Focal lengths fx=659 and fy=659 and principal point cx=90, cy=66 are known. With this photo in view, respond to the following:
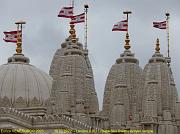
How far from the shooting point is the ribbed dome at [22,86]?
83250mm

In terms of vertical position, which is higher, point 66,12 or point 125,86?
point 66,12

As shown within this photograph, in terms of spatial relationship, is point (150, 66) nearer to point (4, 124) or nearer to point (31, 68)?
point (31, 68)

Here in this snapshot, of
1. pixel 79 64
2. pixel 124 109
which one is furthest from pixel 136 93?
pixel 79 64

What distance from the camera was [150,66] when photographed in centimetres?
8569

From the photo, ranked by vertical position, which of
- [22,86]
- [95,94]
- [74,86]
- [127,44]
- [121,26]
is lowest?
[95,94]

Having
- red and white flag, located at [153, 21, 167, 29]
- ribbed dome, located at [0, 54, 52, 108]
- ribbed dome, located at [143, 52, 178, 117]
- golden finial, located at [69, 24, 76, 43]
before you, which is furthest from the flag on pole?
red and white flag, located at [153, 21, 167, 29]

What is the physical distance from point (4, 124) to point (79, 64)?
16327 mm

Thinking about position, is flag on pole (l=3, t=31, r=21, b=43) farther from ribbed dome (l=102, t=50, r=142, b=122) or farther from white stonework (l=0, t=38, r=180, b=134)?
ribbed dome (l=102, t=50, r=142, b=122)

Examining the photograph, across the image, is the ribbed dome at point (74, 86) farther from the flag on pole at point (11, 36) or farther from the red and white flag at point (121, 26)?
the flag on pole at point (11, 36)

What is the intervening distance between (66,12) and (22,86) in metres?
11.0

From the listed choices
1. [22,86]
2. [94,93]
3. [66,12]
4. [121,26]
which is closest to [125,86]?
[94,93]

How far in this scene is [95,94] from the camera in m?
85.4

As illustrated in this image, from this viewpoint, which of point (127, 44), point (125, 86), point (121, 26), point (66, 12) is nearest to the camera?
point (66, 12)

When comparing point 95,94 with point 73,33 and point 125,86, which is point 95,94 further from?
point 73,33
